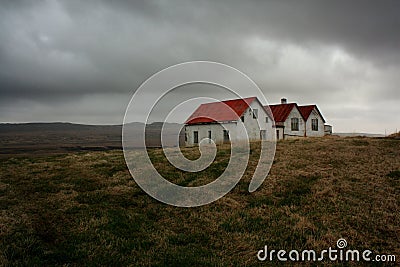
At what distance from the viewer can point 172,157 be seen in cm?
1998

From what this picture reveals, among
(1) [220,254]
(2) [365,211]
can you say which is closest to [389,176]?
(2) [365,211]

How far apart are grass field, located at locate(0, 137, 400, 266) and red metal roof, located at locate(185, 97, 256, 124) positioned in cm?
2200

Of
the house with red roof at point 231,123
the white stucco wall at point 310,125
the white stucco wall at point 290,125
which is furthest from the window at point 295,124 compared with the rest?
the house with red roof at point 231,123

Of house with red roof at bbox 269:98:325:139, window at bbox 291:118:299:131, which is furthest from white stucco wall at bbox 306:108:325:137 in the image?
window at bbox 291:118:299:131

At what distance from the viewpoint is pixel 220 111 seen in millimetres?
39469

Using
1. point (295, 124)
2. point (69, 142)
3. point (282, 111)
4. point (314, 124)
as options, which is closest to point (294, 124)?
point (295, 124)

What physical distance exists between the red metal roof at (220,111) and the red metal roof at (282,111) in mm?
5089

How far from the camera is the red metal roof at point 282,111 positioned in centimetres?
3990

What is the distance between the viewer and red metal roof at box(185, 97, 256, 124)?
37066mm

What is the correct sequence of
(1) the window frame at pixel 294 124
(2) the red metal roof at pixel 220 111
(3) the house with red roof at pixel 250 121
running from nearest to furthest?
1. (3) the house with red roof at pixel 250 121
2. (2) the red metal roof at pixel 220 111
3. (1) the window frame at pixel 294 124
